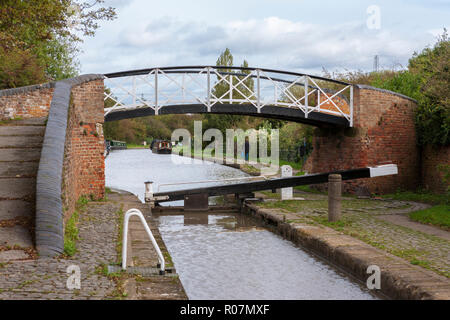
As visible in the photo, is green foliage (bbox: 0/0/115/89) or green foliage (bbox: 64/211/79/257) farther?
green foliage (bbox: 0/0/115/89)

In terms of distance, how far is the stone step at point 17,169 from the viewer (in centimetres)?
816

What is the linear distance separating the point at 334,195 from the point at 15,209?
18.4ft

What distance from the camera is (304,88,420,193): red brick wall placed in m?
15.0

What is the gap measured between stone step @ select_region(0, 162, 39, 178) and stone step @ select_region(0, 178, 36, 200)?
16 cm

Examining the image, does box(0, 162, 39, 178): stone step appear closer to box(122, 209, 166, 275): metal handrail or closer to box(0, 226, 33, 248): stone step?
box(0, 226, 33, 248): stone step

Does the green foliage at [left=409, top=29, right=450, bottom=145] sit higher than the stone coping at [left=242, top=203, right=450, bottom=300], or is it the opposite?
the green foliage at [left=409, top=29, right=450, bottom=145]

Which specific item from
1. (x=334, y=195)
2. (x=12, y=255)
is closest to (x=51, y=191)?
(x=12, y=255)

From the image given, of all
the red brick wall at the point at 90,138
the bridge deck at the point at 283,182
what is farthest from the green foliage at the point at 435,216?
the red brick wall at the point at 90,138

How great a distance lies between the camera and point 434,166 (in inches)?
592

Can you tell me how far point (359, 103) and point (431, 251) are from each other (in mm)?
8113

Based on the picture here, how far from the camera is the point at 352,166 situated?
15453mm

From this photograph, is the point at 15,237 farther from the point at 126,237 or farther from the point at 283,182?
the point at 283,182

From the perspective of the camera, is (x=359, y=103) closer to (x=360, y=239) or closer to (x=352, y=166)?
(x=352, y=166)

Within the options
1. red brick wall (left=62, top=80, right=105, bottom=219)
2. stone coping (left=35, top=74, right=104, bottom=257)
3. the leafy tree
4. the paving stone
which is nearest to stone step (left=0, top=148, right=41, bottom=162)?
stone coping (left=35, top=74, right=104, bottom=257)
